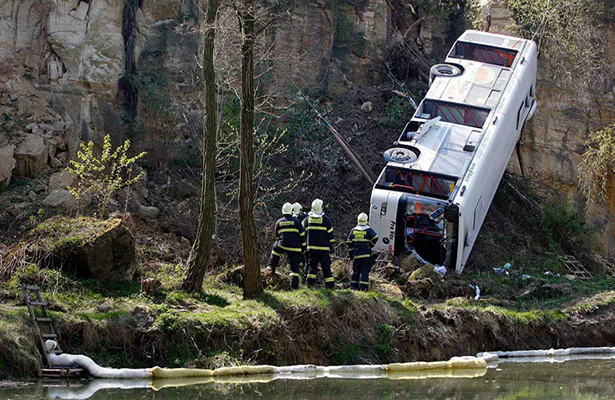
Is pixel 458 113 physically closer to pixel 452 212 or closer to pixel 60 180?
pixel 452 212

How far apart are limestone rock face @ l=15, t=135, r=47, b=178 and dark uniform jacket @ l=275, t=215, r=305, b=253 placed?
492 centimetres

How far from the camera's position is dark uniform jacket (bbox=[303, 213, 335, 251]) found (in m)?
14.2

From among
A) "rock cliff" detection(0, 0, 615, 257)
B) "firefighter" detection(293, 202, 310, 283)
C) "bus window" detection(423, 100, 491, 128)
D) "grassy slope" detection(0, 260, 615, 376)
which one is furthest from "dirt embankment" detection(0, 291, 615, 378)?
"rock cliff" detection(0, 0, 615, 257)

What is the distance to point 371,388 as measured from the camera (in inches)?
434

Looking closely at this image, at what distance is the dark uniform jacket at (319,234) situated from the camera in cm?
1416

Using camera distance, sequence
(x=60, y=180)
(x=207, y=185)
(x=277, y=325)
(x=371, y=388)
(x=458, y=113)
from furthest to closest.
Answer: (x=458, y=113), (x=60, y=180), (x=207, y=185), (x=277, y=325), (x=371, y=388)

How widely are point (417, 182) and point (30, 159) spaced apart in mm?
7113

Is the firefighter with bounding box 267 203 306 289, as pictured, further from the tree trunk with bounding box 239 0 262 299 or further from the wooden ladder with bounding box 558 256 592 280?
the wooden ladder with bounding box 558 256 592 280

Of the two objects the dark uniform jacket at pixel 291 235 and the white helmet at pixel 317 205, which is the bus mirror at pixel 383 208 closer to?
the white helmet at pixel 317 205

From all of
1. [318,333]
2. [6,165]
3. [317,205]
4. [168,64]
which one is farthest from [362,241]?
[168,64]

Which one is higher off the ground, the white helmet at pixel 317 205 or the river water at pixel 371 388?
the white helmet at pixel 317 205

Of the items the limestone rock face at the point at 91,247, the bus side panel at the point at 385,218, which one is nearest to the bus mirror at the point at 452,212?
the bus side panel at the point at 385,218

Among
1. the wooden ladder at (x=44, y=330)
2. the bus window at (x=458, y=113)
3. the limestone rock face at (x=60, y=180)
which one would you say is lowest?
the wooden ladder at (x=44, y=330)

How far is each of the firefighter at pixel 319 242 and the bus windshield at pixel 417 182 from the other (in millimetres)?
2992
